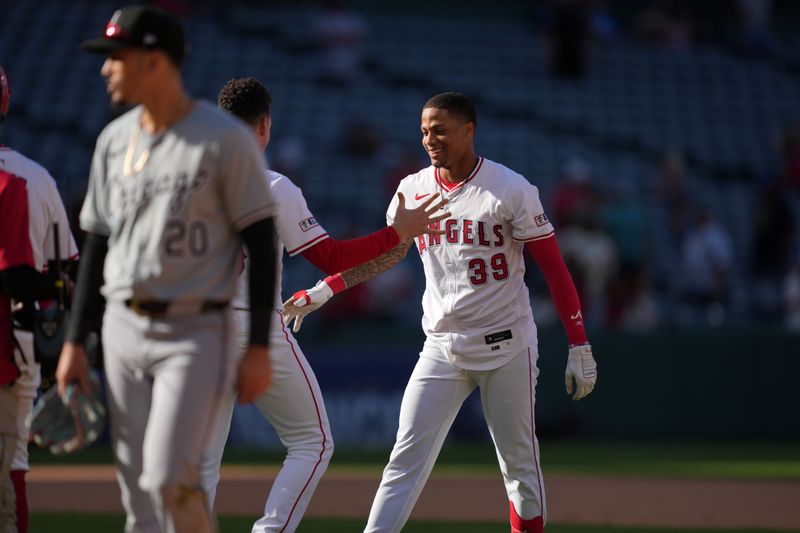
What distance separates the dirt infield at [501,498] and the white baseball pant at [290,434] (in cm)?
296

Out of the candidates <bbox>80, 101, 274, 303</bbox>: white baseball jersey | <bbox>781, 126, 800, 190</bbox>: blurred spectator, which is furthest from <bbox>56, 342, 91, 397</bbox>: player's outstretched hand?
<bbox>781, 126, 800, 190</bbox>: blurred spectator

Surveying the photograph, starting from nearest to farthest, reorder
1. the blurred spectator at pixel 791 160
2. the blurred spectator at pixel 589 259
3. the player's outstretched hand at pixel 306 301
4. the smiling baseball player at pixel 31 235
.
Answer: the smiling baseball player at pixel 31 235, the player's outstretched hand at pixel 306 301, the blurred spectator at pixel 589 259, the blurred spectator at pixel 791 160

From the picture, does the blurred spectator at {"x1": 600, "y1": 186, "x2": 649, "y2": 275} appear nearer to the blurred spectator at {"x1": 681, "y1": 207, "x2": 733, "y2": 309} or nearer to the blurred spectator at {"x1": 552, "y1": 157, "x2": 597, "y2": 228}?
the blurred spectator at {"x1": 552, "y1": 157, "x2": 597, "y2": 228}

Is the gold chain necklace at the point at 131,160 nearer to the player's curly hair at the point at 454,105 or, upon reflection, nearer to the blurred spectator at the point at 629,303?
the player's curly hair at the point at 454,105

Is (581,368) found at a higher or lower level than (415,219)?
lower

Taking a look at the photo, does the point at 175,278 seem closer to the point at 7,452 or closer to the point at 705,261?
the point at 7,452

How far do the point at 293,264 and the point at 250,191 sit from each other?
12.6 meters

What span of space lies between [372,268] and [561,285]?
983 millimetres

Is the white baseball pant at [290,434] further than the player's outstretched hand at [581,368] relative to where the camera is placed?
No

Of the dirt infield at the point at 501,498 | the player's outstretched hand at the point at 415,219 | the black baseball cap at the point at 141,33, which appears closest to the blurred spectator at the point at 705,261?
the dirt infield at the point at 501,498

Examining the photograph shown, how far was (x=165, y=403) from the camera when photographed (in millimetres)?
4527

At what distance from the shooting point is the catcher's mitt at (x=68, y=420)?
4879 mm

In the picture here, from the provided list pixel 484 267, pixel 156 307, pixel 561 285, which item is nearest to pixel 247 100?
pixel 484 267

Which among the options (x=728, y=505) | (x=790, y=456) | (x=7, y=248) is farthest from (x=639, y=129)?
(x=7, y=248)
